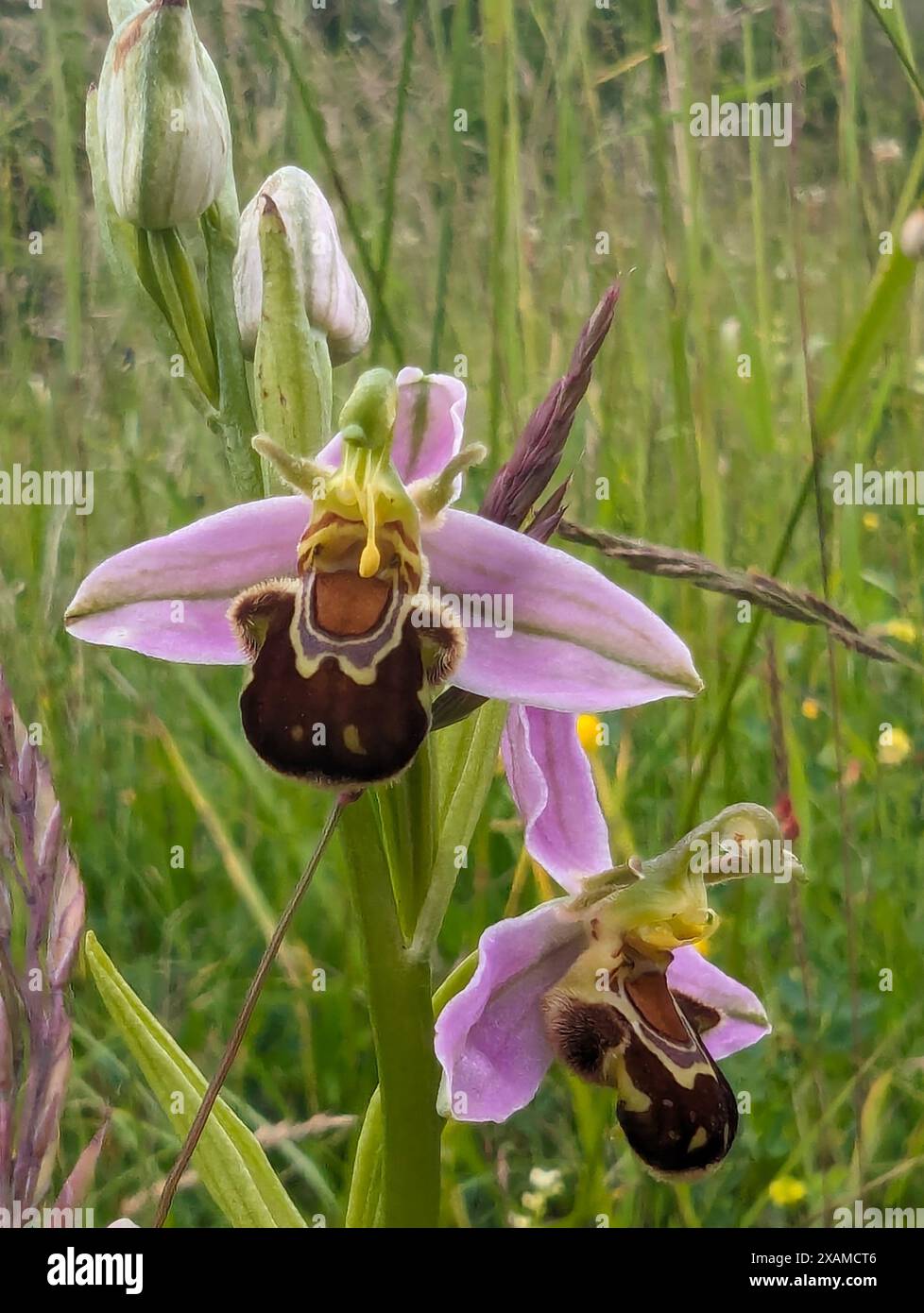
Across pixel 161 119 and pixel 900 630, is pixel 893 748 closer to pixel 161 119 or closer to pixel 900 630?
pixel 900 630

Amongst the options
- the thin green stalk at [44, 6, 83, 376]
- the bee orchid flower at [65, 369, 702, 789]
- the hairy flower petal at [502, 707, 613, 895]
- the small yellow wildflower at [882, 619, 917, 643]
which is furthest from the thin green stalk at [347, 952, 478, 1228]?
the thin green stalk at [44, 6, 83, 376]

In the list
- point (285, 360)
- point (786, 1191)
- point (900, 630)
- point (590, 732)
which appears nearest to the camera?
point (285, 360)

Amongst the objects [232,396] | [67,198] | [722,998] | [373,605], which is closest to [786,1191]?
[722,998]

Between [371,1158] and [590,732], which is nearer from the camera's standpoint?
[371,1158]

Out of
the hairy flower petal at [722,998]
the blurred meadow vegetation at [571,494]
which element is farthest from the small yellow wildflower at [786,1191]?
the hairy flower petal at [722,998]

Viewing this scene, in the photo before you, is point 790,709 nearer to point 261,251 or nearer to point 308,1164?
point 308,1164

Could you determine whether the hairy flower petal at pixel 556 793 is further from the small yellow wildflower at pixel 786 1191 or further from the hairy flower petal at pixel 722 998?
the small yellow wildflower at pixel 786 1191
